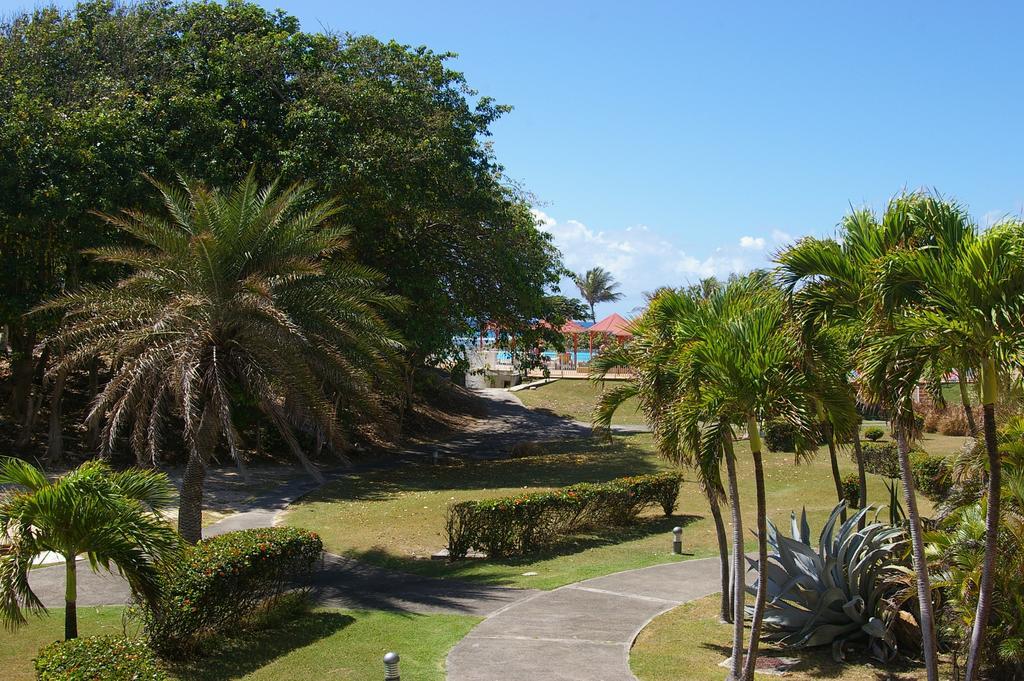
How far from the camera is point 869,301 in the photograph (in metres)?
7.47

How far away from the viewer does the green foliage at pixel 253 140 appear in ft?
66.1

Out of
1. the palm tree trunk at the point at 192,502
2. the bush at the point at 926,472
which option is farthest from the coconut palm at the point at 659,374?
the bush at the point at 926,472

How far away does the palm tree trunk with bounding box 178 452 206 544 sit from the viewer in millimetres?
12773

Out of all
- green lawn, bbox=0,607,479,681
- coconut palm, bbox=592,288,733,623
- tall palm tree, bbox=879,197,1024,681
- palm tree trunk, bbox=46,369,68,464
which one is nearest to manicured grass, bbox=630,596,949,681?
coconut palm, bbox=592,288,733,623

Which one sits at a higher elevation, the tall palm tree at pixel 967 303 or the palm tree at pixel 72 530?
the tall palm tree at pixel 967 303

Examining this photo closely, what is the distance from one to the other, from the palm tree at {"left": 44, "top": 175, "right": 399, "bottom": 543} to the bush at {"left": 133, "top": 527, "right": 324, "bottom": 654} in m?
1.82

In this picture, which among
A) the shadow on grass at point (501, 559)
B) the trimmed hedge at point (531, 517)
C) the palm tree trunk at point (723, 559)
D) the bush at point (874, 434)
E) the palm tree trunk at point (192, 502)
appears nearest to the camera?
the palm tree trunk at point (723, 559)

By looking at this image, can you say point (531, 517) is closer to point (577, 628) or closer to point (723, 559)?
point (577, 628)

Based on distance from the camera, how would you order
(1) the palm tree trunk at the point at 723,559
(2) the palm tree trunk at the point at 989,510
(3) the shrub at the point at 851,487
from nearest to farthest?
(2) the palm tree trunk at the point at 989,510, (1) the palm tree trunk at the point at 723,559, (3) the shrub at the point at 851,487

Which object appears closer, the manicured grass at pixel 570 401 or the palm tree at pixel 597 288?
the manicured grass at pixel 570 401

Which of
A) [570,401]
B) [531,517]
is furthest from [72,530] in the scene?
[570,401]

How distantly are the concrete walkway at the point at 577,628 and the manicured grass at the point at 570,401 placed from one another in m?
27.8

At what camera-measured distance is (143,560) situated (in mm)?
7711

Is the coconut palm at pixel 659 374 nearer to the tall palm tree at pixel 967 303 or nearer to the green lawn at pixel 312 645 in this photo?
the tall palm tree at pixel 967 303
